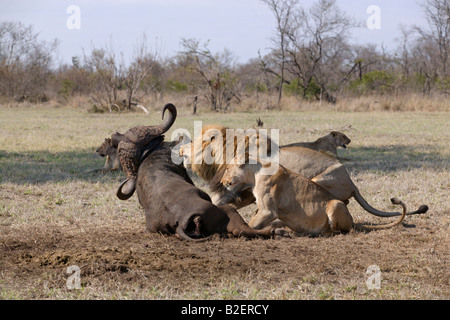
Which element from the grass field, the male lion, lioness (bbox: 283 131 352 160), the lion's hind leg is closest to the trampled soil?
the grass field

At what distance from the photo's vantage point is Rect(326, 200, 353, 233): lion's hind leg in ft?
20.1

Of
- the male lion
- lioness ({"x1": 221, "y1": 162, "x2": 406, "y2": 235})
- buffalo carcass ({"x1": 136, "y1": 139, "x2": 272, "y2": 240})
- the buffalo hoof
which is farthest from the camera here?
the buffalo hoof

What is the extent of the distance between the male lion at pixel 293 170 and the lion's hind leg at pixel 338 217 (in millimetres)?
562

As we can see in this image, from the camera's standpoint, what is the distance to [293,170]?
6.92 metres

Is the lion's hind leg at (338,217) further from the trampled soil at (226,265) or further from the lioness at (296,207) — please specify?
the trampled soil at (226,265)

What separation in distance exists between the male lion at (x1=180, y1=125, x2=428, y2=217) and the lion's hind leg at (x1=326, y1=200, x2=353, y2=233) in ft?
1.84

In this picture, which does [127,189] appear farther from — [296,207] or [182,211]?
[296,207]

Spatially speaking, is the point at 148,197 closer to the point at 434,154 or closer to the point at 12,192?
the point at 12,192

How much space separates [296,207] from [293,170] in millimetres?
875

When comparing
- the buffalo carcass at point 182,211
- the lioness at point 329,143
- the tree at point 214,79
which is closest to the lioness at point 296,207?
the buffalo carcass at point 182,211

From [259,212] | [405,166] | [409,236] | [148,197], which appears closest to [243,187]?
[259,212]

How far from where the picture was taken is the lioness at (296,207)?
20.0ft

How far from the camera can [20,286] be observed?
4559mm

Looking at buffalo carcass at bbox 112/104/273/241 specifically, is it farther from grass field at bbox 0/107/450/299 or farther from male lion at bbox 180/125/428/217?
male lion at bbox 180/125/428/217
